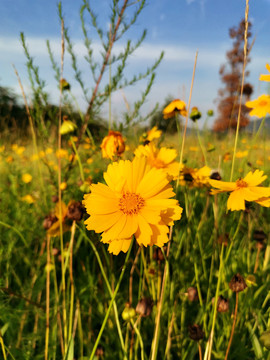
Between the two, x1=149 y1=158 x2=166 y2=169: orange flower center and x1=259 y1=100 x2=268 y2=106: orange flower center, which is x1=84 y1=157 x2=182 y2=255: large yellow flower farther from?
x1=259 y1=100 x2=268 y2=106: orange flower center

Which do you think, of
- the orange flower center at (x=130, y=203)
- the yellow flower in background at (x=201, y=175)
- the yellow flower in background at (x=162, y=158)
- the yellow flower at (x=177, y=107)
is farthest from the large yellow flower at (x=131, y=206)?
the yellow flower at (x=177, y=107)

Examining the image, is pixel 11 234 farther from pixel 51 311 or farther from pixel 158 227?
pixel 158 227

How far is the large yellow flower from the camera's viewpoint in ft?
1.10

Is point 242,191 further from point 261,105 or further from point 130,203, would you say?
point 261,105

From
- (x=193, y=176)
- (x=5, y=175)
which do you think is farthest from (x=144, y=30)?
(x=5, y=175)

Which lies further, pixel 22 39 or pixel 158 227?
pixel 22 39

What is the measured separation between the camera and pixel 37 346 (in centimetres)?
76

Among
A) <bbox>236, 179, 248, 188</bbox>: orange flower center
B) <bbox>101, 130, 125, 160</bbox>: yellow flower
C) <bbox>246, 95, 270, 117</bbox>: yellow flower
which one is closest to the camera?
<bbox>236, 179, 248, 188</bbox>: orange flower center

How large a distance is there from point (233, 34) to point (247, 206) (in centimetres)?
1255

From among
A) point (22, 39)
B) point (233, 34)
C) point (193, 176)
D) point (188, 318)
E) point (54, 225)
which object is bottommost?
point (188, 318)

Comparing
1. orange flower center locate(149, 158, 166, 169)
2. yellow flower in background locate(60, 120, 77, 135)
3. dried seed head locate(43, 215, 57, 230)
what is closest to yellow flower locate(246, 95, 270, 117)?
orange flower center locate(149, 158, 166, 169)

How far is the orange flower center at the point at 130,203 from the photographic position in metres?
0.35

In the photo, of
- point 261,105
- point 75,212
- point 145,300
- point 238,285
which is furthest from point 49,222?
point 261,105

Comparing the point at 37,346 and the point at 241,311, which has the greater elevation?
the point at 241,311
